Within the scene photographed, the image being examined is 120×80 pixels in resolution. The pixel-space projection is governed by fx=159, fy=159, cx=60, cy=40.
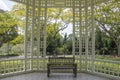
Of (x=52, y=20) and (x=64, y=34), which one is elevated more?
(x=52, y=20)

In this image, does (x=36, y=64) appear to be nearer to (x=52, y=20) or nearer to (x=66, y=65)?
(x=66, y=65)

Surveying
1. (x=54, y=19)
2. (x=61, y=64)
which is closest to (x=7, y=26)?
(x=54, y=19)

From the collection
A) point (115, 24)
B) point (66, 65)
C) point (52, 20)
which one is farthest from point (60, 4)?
point (115, 24)

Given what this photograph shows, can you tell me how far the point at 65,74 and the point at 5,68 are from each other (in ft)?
7.87

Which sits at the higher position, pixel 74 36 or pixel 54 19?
pixel 54 19

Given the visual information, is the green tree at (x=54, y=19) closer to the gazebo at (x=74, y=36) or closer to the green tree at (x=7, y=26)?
the green tree at (x=7, y=26)

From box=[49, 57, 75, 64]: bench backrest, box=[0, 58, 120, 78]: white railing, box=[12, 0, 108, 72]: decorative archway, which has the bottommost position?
box=[0, 58, 120, 78]: white railing

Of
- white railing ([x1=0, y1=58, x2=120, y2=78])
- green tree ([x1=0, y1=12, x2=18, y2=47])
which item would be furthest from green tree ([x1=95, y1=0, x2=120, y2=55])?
green tree ([x1=0, y1=12, x2=18, y2=47])

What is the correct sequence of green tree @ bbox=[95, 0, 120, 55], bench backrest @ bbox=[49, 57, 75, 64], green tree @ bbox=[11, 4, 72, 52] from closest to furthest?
bench backrest @ bbox=[49, 57, 75, 64] → green tree @ bbox=[95, 0, 120, 55] → green tree @ bbox=[11, 4, 72, 52]

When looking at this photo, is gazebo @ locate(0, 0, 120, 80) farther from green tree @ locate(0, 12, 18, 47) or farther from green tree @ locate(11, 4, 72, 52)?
green tree @ locate(0, 12, 18, 47)

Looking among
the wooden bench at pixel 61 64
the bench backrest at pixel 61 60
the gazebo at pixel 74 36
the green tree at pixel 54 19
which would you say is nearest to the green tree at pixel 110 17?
the green tree at pixel 54 19

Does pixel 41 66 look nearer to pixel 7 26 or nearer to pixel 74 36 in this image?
pixel 74 36

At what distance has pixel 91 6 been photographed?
7.10 metres

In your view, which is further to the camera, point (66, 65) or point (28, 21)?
point (28, 21)
